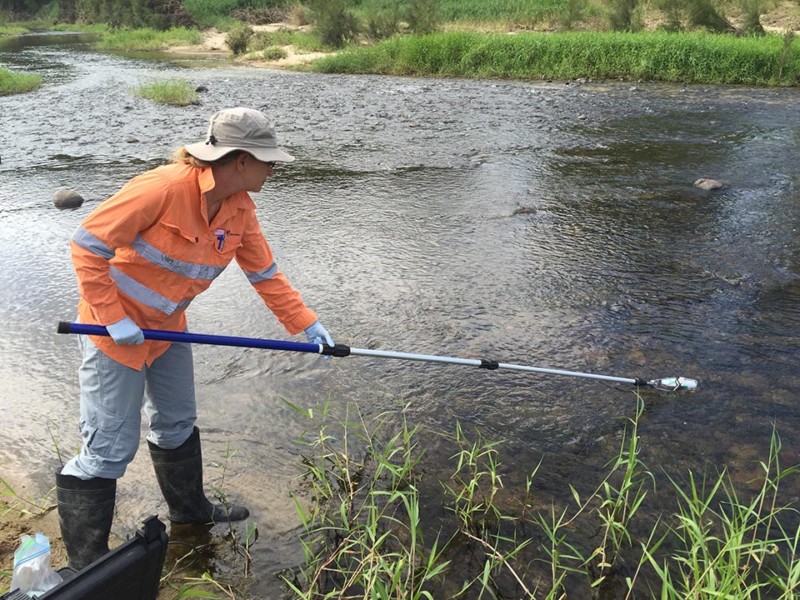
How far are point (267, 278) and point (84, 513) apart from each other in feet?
3.81

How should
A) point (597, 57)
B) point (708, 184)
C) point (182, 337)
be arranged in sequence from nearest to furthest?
1. point (182, 337)
2. point (708, 184)
3. point (597, 57)

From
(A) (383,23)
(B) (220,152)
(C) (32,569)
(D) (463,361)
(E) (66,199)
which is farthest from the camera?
(A) (383,23)

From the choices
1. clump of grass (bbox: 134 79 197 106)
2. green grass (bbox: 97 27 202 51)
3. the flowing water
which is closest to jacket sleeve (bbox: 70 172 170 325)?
the flowing water

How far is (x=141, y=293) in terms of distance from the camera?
2.51m

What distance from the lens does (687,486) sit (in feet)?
11.0

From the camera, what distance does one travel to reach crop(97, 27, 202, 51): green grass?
34219 mm

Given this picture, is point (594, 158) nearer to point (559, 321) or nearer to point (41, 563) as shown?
point (559, 321)

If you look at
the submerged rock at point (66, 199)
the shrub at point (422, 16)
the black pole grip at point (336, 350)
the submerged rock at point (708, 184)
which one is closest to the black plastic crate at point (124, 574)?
the black pole grip at point (336, 350)

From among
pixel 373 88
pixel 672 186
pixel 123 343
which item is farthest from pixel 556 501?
pixel 373 88

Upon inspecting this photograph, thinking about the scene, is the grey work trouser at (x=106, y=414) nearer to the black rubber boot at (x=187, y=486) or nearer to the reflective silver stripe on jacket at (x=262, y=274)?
the black rubber boot at (x=187, y=486)

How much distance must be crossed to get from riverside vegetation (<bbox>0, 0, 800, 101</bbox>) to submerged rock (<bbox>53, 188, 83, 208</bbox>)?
11340 millimetres

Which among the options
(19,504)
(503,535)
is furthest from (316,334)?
(19,504)

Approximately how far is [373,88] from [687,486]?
15.5 metres

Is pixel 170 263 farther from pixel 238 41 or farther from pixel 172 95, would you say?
pixel 238 41
